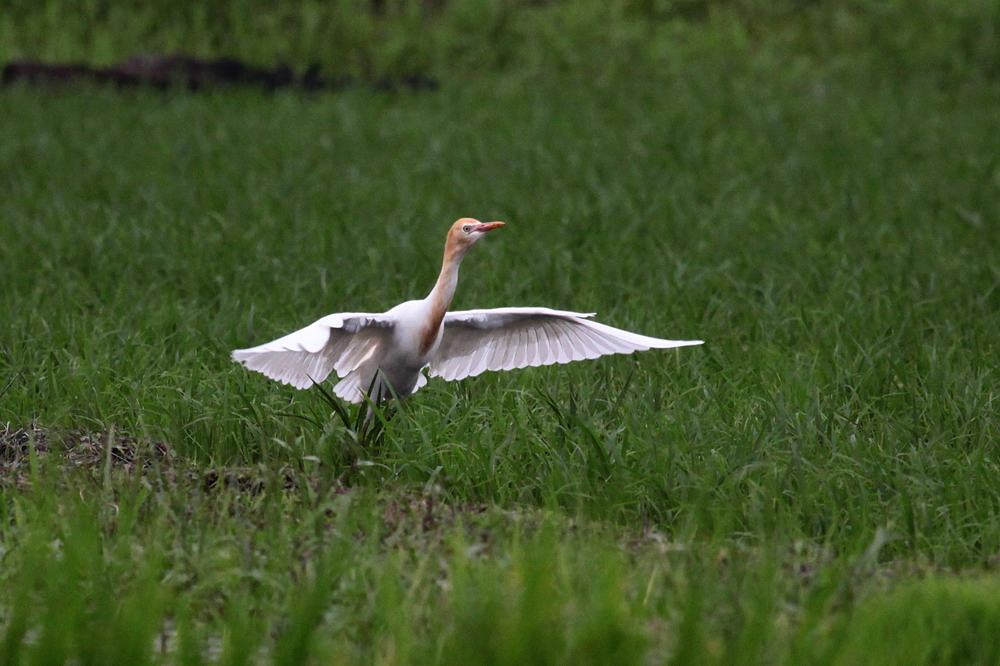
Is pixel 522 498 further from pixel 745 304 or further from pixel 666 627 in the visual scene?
pixel 745 304

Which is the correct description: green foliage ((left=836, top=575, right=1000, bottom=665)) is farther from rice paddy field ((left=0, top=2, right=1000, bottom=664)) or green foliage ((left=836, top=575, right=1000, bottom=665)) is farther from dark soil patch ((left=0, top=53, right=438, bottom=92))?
dark soil patch ((left=0, top=53, right=438, bottom=92))

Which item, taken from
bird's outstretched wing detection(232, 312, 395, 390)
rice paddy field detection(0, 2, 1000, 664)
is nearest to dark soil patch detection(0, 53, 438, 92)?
rice paddy field detection(0, 2, 1000, 664)

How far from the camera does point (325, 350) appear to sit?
4.21m

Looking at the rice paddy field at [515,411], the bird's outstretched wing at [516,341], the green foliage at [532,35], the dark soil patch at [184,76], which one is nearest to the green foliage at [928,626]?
the rice paddy field at [515,411]

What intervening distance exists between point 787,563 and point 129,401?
2292 millimetres

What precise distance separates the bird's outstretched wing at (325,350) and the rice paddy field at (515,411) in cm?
18

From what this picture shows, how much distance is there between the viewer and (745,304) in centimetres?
649

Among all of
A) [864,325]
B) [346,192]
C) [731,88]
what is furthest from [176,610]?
→ [731,88]

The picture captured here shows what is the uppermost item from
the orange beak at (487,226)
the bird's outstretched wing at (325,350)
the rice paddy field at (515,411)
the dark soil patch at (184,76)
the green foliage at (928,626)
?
the orange beak at (487,226)

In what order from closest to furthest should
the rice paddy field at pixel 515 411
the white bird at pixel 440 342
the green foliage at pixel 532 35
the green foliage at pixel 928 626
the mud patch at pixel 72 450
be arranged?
the green foliage at pixel 928 626
the rice paddy field at pixel 515 411
the white bird at pixel 440 342
the mud patch at pixel 72 450
the green foliage at pixel 532 35

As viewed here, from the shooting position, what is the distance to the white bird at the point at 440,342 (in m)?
4.07

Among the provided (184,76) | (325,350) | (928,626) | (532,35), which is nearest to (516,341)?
(325,350)

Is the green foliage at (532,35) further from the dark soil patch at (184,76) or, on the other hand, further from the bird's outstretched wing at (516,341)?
the bird's outstretched wing at (516,341)

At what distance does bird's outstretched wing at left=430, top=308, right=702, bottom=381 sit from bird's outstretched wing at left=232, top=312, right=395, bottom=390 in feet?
0.83
